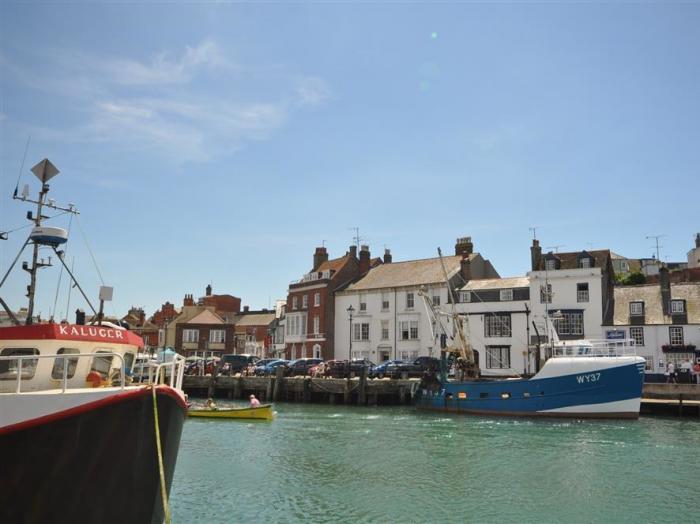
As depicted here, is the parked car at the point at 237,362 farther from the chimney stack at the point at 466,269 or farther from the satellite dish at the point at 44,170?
the satellite dish at the point at 44,170

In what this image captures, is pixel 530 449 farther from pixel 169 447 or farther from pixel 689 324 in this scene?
pixel 689 324

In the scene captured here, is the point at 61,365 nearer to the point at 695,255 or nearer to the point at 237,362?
the point at 237,362

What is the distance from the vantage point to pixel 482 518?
17281mm

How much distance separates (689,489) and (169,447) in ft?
54.8

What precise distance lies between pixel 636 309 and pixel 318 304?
31764mm

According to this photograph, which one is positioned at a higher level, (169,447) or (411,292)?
(411,292)

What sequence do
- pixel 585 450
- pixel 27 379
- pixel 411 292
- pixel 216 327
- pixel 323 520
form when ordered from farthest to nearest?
pixel 216 327
pixel 411 292
pixel 585 450
pixel 323 520
pixel 27 379

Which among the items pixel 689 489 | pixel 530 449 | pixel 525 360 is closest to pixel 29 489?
pixel 689 489

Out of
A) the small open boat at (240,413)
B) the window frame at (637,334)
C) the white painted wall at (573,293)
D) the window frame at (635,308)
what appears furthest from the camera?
the white painted wall at (573,293)

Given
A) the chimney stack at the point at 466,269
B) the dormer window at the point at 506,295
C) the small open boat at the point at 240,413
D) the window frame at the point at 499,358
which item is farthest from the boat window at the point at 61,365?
the chimney stack at the point at 466,269

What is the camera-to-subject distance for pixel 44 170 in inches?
588

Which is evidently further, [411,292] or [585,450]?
[411,292]

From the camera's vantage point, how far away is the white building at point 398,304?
60469mm

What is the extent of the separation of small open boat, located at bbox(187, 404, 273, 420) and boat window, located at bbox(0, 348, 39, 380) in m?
26.4
